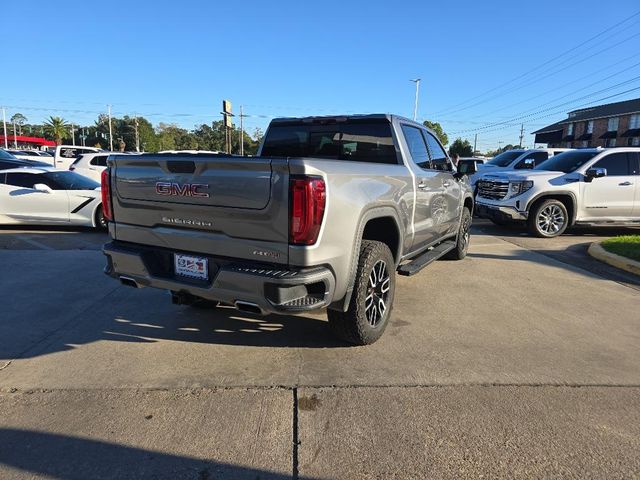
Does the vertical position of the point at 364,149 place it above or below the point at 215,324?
above

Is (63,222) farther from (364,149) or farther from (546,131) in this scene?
(546,131)

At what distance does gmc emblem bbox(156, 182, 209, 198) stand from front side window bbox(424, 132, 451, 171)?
3221mm

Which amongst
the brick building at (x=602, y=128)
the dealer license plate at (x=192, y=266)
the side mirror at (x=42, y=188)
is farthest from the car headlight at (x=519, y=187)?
the brick building at (x=602, y=128)

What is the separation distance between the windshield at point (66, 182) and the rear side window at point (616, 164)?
1087 cm

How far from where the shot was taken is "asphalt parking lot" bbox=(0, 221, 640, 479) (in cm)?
246

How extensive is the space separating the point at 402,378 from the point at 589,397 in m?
1.28

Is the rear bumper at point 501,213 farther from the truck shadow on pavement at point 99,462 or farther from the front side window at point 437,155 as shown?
the truck shadow on pavement at point 99,462

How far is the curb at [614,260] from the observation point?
668 centimetres

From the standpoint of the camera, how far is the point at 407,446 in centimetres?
257

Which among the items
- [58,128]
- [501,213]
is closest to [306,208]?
[501,213]

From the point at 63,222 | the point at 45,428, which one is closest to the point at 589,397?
the point at 45,428

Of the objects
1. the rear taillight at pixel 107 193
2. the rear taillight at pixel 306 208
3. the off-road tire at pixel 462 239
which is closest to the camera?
the rear taillight at pixel 306 208

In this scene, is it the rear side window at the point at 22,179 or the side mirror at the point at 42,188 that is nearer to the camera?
the side mirror at the point at 42,188

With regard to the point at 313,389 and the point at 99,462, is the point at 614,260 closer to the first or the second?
the point at 313,389
